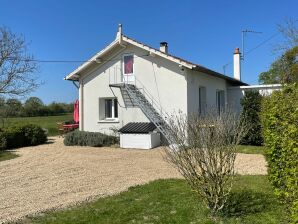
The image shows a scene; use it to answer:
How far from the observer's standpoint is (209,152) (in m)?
5.77

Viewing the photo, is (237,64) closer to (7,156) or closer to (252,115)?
(252,115)

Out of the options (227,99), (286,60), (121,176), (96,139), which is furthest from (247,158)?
(286,60)

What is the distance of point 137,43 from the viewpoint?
18047 millimetres

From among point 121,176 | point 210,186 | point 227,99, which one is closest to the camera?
point 210,186

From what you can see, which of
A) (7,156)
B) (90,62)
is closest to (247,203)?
(7,156)

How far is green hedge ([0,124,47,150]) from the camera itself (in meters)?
17.8

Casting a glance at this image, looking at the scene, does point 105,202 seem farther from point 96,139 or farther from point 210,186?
point 96,139

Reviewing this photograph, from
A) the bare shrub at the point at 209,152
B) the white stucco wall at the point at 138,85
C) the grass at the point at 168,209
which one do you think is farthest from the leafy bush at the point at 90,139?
the bare shrub at the point at 209,152

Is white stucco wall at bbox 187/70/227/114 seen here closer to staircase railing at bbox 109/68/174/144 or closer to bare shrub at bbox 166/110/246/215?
staircase railing at bbox 109/68/174/144

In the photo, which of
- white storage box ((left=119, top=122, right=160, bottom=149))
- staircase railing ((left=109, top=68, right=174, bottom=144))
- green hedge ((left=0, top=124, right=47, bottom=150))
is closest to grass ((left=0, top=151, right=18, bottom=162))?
green hedge ((left=0, top=124, right=47, bottom=150))

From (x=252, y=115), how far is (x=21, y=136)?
11.3 metres

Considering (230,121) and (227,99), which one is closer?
(230,121)

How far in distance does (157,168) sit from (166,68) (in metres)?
7.45

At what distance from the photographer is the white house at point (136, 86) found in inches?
687
